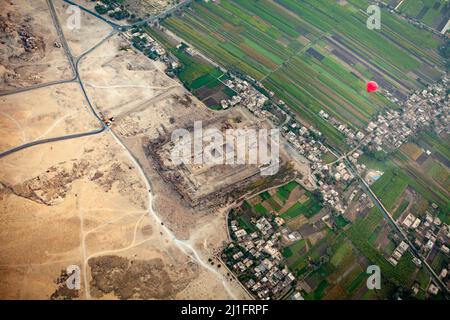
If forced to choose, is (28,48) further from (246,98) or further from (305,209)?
(305,209)

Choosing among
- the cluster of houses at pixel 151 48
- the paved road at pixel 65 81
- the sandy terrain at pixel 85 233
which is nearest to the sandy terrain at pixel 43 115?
the paved road at pixel 65 81

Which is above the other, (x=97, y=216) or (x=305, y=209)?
(x=305, y=209)

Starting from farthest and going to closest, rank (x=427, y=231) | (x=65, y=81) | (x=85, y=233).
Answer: (x=65, y=81) < (x=427, y=231) < (x=85, y=233)

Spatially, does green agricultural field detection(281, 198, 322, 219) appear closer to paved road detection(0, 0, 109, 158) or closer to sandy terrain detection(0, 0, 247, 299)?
sandy terrain detection(0, 0, 247, 299)

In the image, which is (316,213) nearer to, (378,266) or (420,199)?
(378,266)

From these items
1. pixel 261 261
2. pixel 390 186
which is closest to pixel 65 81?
pixel 261 261
